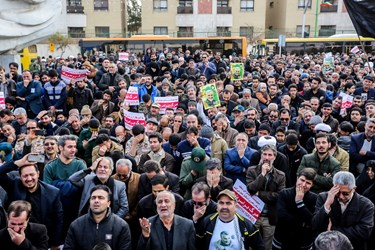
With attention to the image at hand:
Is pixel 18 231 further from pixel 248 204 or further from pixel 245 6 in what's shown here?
pixel 245 6

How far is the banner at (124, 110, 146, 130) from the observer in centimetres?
770

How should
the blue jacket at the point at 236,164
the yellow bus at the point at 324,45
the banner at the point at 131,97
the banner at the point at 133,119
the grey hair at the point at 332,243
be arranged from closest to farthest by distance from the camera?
1. the grey hair at the point at 332,243
2. the blue jacket at the point at 236,164
3. the banner at the point at 133,119
4. the banner at the point at 131,97
5. the yellow bus at the point at 324,45

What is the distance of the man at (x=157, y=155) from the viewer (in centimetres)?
618

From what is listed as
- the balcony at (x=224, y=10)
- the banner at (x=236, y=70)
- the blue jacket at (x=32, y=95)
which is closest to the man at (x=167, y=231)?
the blue jacket at (x=32, y=95)

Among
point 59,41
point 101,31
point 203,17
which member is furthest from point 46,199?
point 101,31

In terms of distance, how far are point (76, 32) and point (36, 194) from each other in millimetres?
45658

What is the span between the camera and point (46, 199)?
4723mm

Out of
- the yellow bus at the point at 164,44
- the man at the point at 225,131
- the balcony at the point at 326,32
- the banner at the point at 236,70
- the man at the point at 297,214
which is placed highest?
the balcony at the point at 326,32

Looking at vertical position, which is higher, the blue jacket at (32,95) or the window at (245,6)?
the window at (245,6)

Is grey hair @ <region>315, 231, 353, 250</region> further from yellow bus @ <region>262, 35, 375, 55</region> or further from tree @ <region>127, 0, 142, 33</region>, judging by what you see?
tree @ <region>127, 0, 142, 33</region>

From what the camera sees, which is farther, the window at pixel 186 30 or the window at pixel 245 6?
the window at pixel 245 6

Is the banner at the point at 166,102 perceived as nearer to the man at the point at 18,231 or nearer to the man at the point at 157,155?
Result: the man at the point at 157,155

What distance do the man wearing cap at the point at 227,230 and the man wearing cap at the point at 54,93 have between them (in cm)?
706

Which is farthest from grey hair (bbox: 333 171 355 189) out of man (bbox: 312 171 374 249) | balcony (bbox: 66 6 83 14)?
balcony (bbox: 66 6 83 14)
